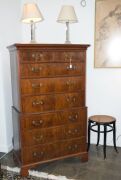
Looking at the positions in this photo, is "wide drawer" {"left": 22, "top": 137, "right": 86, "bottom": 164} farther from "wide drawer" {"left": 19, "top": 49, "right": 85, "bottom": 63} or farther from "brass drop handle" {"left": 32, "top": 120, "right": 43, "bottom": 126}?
"wide drawer" {"left": 19, "top": 49, "right": 85, "bottom": 63}

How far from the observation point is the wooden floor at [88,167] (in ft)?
7.96

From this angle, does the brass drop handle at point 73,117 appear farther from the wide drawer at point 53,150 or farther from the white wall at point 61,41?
the white wall at point 61,41

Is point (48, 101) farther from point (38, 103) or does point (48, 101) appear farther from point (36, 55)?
point (36, 55)

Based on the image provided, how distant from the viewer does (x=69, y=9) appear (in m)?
2.53

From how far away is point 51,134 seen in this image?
8.24ft

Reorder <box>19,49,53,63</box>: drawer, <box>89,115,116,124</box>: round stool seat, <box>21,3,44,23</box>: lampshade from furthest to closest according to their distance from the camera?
<box>89,115,116,124</box>: round stool seat < <box>21,3,44,23</box>: lampshade < <box>19,49,53,63</box>: drawer

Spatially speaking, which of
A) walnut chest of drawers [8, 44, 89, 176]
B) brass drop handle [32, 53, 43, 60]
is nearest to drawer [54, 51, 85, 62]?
walnut chest of drawers [8, 44, 89, 176]

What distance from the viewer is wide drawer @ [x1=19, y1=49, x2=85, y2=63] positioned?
2265 mm

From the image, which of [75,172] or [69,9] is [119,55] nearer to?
[69,9]

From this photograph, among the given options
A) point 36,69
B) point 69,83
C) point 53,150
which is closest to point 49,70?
point 36,69

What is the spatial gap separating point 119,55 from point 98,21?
54 cm

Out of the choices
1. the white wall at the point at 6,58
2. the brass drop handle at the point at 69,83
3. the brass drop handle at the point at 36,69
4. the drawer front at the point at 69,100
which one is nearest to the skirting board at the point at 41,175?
the white wall at the point at 6,58

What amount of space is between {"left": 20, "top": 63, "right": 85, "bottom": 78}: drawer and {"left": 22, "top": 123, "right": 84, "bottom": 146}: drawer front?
0.63m

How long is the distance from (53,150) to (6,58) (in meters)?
1.36
